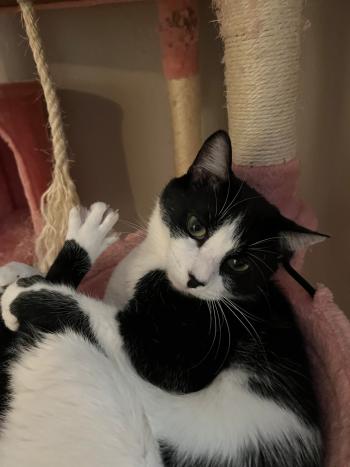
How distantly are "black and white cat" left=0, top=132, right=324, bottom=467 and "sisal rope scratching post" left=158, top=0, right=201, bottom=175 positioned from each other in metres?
0.41

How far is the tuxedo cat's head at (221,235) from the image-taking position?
833 mm

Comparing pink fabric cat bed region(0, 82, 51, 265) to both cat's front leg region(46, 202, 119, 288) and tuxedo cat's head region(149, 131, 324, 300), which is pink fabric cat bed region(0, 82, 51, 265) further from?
tuxedo cat's head region(149, 131, 324, 300)

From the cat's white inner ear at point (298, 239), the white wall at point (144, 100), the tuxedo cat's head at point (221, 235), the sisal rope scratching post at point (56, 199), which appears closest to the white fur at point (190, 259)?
the tuxedo cat's head at point (221, 235)

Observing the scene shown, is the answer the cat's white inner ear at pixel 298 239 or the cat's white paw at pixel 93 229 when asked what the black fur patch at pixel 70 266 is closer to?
the cat's white paw at pixel 93 229

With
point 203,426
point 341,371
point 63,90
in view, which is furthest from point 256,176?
point 63,90

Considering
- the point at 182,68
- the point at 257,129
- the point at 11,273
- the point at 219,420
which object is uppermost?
the point at 182,68

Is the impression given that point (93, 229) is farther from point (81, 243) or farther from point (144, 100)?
point (144, 100)

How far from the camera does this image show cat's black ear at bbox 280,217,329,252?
2.71ft

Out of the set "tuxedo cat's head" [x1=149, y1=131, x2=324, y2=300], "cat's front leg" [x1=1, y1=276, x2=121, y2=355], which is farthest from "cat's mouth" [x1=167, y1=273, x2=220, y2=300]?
"cat's front leg" [x1=1, y1=276, x2=121, y2=355]

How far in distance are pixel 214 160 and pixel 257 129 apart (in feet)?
0.72

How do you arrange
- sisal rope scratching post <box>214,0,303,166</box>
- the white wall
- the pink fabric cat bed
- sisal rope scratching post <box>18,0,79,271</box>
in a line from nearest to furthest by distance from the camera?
sisal rope scratching post <box>214,0,303,166</box>, sisal rope scratching post <box>18,0,79,271</box>, the pink fabric cat bed, the white wall

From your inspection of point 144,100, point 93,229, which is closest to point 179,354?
point 93,229

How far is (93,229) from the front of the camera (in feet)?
3.40

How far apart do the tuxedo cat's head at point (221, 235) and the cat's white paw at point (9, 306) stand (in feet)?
1.03
